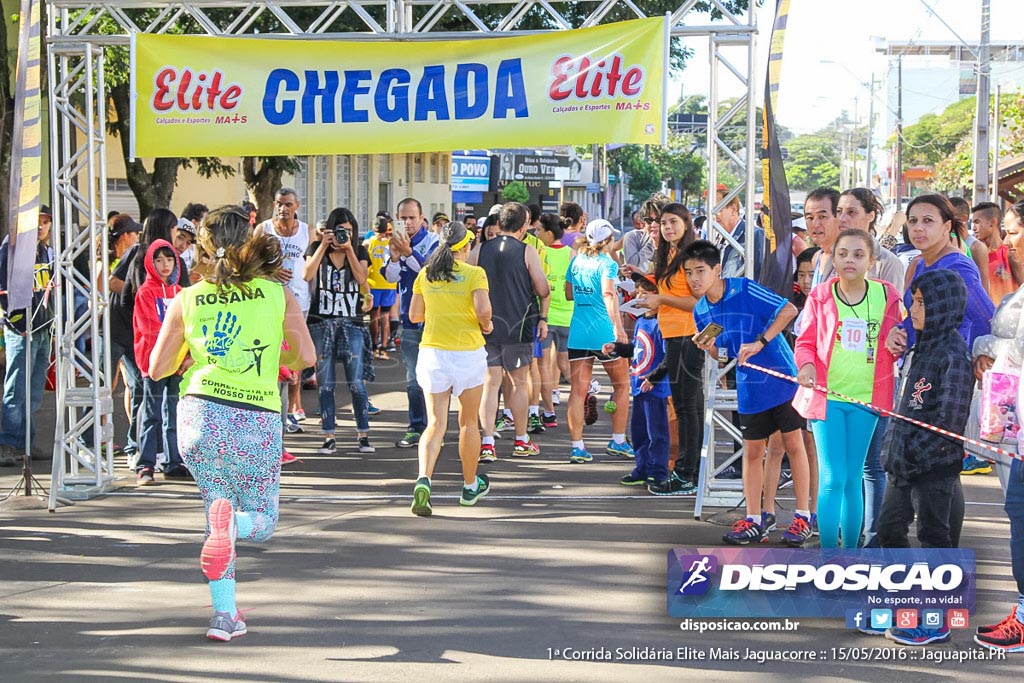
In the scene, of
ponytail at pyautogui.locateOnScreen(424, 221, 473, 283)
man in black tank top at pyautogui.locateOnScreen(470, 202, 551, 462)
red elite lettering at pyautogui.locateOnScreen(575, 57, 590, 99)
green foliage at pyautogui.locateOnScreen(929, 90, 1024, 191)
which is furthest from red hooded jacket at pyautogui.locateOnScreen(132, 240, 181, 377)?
green foliage at pyautogui.locateOnScreen(929, 90, 1024, 191)

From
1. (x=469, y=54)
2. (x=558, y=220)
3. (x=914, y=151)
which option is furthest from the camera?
(x=914, y=151)

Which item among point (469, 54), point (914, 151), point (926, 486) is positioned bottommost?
point (926, 486)

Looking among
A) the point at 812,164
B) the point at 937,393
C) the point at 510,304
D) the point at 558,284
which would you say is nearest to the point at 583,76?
the point at 510,304

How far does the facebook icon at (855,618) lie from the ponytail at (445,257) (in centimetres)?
369

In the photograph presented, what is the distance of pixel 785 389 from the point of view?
7.15m

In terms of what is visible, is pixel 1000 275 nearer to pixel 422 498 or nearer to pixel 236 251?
pixel 422 498

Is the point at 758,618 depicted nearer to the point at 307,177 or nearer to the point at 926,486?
the point at 926,486

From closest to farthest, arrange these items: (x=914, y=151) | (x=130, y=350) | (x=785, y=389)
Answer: (x=785, y=389) < (x=130, y=350) < (x=914, y=151)

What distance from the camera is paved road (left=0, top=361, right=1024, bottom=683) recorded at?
5316mm

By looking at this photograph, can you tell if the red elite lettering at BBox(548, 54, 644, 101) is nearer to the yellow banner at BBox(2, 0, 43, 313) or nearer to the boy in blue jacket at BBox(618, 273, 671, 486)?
the boy in blue jacket at BBox(618, 273, 671, 486)

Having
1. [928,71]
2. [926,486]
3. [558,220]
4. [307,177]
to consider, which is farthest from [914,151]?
[926,486]

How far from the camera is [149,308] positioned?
9.41 m

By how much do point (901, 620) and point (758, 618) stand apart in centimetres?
62

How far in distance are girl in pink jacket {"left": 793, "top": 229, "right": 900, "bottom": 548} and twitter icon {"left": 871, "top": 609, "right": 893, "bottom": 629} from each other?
649 millimetres
